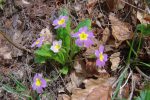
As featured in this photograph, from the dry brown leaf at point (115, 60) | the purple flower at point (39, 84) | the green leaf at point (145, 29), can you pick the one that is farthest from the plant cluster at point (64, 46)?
the green leaf at point (145, 29)

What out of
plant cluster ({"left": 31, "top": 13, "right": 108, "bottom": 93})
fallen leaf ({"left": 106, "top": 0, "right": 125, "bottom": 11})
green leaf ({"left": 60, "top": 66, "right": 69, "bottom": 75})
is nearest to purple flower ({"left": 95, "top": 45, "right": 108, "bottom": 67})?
plant cluster ({"left": 31, "top": 13, "right": 108, "bottom": 93})

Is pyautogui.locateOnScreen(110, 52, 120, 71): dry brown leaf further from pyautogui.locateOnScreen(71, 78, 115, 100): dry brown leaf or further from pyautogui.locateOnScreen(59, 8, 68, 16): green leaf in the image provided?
pyautogui.locateOnScreen(59, 8, 68, 16): green leaf

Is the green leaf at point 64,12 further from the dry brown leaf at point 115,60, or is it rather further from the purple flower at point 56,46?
the dry brown leaf at point 115,60

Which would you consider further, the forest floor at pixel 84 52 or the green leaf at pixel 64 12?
the green leaf at pixel 64 12

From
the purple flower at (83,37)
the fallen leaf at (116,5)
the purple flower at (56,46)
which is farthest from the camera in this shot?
the fallen leaf at (116,5)

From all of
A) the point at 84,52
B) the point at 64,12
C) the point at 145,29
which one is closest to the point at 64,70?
the point at 84,52
